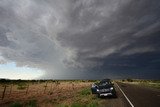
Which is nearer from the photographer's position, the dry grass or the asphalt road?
the asphalt road

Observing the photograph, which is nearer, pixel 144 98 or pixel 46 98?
pixel 144 98

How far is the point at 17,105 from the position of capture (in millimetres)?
16141

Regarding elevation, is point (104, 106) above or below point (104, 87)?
below

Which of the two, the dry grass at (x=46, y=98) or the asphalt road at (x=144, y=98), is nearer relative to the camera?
the asphalt road at (x=144, y=98)

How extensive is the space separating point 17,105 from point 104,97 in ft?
32.5

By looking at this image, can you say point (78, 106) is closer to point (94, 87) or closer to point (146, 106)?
point (146, 106)

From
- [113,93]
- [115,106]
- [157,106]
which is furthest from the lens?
[113,93]

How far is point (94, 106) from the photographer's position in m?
13.7

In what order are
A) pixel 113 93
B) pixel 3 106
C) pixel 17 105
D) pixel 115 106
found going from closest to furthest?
pixel 115 106 < pixel 17 105 < pixel 3 106 < pixel 113 93

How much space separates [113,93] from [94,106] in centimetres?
658

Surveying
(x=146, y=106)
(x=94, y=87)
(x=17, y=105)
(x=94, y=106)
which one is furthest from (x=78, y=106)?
(x=94, y=87)

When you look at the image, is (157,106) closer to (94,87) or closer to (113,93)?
(113,93)

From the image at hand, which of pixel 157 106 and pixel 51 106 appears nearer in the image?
pixel 157 106

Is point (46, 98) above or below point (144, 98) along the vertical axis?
above
